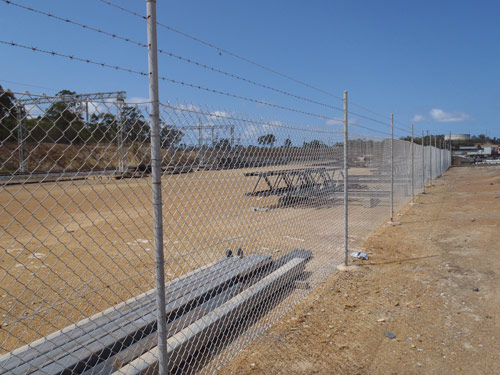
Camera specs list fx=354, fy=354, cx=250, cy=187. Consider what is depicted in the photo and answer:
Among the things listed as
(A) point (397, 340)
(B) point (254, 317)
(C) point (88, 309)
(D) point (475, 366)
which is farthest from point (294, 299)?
(C) point (88, 309)

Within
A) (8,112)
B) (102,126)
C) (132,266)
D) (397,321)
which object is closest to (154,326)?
(132,266)

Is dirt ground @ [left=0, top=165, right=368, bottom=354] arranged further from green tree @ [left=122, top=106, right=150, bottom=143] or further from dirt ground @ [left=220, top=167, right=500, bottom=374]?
dirt ground @ [left=220, top=167, right=500, bottom=374]

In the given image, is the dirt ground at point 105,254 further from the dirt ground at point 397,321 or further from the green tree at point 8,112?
the dirt ground at point 397,321

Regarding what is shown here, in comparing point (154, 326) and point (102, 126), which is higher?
point (102, 126)

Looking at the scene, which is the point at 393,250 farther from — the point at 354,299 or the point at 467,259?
the point at 354,299

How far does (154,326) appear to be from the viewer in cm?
316

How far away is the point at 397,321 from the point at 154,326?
254cm

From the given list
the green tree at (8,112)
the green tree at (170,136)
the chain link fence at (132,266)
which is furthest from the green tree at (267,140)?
the green tree at (8,112)

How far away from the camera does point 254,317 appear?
381 cm

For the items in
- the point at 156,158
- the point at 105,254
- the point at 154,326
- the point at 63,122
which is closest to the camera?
the point at 63,122

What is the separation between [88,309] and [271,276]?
7.22ft

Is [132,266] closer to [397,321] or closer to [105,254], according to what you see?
[105,254]

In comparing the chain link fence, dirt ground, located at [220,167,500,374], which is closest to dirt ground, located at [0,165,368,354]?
the chain link fence

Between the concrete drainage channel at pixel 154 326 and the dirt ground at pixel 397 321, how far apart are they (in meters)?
0.36
